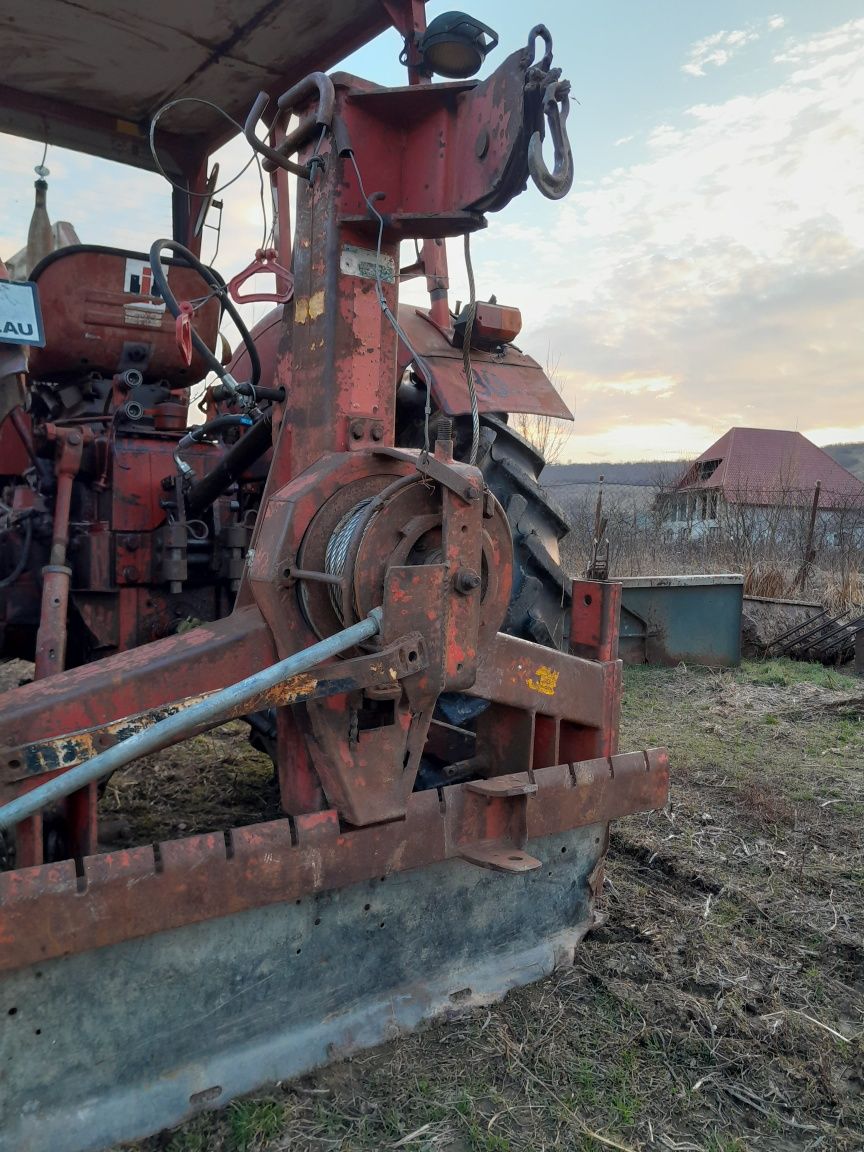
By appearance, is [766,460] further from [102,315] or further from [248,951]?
[248,951]

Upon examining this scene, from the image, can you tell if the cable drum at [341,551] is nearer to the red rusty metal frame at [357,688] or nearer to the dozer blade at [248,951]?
the red rusty metal frame at [357,688]

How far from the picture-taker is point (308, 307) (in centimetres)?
203

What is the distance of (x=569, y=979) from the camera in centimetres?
218

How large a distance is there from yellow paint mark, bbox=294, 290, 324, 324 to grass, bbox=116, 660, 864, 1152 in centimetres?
161

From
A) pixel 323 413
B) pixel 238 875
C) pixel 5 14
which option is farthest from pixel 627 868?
pixel 5 14

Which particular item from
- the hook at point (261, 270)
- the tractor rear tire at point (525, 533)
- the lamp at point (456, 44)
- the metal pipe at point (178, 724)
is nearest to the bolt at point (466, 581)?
the metal pipe at point (178, 724)

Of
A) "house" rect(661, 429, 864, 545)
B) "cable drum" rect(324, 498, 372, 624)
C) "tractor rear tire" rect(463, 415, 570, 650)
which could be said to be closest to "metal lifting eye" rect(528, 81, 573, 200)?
"cable drum" rect(324, 498, 372, 624)

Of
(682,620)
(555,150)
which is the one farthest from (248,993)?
(682,620)

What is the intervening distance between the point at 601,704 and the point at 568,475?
35743 mm

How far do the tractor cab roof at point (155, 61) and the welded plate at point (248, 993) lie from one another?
2.64 meters

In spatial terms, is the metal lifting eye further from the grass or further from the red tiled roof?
the red tiled roof

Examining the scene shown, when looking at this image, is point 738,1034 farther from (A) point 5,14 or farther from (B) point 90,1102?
(A) point 5,14

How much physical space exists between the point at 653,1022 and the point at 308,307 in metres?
1.81

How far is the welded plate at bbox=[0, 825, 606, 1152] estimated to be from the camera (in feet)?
5.06
